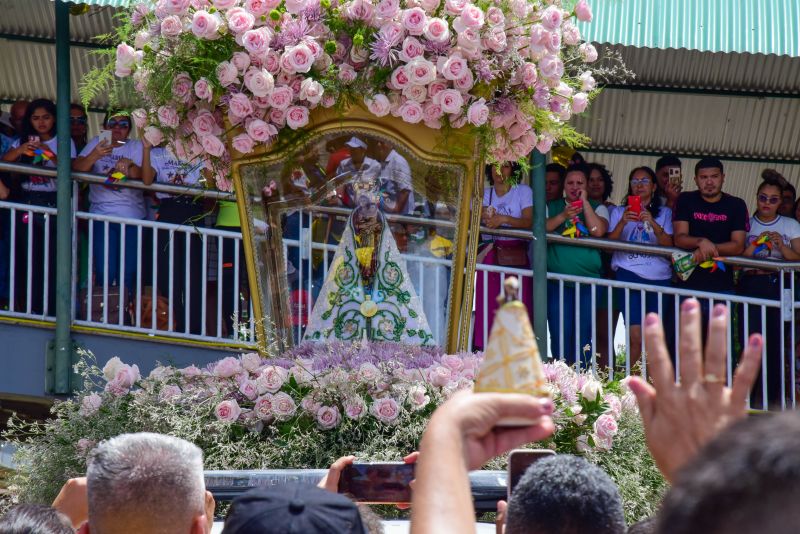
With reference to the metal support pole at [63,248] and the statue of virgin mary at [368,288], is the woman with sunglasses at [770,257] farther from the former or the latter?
the metal support pole at [63,248]

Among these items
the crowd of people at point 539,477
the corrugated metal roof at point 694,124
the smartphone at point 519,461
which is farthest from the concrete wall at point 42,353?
the smartphone at point 519,461

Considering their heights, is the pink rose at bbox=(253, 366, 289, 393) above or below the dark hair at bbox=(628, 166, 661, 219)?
below

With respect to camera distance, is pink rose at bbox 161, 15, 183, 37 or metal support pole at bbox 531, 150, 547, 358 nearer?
pink rose at bbox 161, 15, 183, 37

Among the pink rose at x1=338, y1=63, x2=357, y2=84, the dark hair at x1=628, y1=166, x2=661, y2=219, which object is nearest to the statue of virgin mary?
the pink rose at x1=338, y1=63, x2=357, y2=84

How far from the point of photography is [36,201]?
901 centimetres

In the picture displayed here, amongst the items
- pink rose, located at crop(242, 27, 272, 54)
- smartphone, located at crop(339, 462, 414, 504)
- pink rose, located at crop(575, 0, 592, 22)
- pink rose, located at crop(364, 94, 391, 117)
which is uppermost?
pink rose, located at crop(575, 0, 592, 22)

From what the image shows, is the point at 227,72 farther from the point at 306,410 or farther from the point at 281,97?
the point at 306,410

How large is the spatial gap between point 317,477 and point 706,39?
465 centimetres

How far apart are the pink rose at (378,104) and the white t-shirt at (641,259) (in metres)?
3.62

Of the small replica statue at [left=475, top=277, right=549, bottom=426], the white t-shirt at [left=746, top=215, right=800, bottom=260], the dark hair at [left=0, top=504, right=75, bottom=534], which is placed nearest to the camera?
the small replica statue at [left=475, top=277, right=549, bottom=426]

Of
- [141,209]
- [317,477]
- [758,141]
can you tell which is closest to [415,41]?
[317,477]

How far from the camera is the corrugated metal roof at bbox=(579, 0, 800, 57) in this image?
7.68m

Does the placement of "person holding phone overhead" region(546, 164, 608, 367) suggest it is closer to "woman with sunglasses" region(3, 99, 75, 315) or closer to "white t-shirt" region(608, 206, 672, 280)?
"white t-shirt" region(608, 206, 672, 280)

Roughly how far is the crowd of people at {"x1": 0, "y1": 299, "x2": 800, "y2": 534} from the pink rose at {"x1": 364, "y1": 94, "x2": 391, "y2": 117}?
2.14 metres
